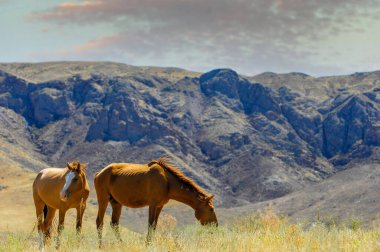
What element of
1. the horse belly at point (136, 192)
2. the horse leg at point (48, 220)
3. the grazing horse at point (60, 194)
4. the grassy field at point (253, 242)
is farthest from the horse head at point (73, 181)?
the horse leg at point (48, 220)

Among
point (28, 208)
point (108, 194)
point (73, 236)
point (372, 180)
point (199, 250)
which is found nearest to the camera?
point (199, 250)

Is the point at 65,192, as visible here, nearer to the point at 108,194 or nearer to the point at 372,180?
the point at 108,194

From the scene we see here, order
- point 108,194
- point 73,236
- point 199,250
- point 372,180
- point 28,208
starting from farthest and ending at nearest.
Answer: point 372,180 → point 28,208 → point 108,194 → point 73,236 → point 199,250

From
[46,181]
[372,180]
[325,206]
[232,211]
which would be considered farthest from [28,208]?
[46,181]

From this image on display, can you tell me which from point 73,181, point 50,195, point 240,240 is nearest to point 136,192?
point 73,181

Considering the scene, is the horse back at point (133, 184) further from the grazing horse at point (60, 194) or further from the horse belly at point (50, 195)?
the horse belly at point (50, 195)

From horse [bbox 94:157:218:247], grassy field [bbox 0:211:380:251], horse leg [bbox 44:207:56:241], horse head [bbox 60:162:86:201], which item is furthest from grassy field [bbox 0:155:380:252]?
horse head [bbox 60:162:86:201]

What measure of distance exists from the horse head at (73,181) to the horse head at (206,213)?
11.8 ft

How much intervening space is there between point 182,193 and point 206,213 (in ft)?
3.05

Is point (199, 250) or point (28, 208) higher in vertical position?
point (199, 250)

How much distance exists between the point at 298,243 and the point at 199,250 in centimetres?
232

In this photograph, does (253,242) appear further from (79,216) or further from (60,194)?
(79,216)

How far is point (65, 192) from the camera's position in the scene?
1702 cm

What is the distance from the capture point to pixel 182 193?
17.3m
